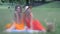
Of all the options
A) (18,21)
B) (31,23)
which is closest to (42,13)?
(31,23)

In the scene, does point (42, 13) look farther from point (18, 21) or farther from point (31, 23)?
point (18, 21)

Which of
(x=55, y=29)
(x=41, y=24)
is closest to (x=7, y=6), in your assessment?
(x=41, y=24)

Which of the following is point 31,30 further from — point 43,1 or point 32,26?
point 43,1

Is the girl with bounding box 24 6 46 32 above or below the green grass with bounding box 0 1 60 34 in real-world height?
below

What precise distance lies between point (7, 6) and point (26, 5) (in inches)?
12.5

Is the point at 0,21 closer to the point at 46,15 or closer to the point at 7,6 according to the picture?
the point at 7,6

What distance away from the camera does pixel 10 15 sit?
4.15m

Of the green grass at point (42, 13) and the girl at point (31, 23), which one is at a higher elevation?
the green grass at point (42, 13)

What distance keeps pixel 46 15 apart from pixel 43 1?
251mm

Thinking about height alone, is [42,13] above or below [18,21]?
above

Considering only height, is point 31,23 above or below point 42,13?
below

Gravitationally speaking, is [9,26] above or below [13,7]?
below

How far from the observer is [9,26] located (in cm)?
418

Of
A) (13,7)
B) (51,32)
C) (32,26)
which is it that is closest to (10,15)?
(13,7)
